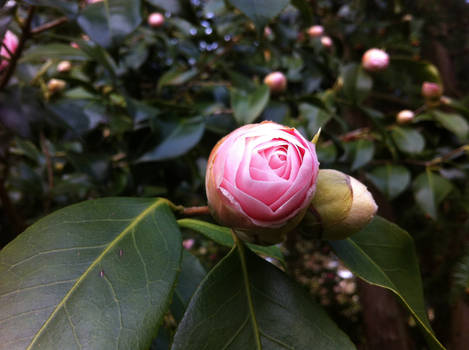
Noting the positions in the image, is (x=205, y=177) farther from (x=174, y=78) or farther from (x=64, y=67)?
(x=64, y=67)

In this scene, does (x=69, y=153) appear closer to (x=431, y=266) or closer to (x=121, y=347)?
(x=121, y=347)

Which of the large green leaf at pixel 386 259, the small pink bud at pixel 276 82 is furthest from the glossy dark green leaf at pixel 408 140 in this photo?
the large green leaf at pixel 386 259

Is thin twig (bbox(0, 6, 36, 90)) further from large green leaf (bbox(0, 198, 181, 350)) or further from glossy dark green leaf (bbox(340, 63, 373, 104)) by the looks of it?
glossy dark green leaf (bbox(340, 63, 373, 104))

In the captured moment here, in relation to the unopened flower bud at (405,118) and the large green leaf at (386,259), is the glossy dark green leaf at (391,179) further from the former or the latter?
the large green leaf at (386,259)

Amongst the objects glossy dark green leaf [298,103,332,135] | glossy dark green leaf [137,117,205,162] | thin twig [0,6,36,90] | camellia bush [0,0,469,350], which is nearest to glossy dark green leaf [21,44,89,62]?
camellia bush [0,0,469,350]

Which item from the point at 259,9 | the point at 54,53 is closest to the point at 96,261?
the point at 259,9
